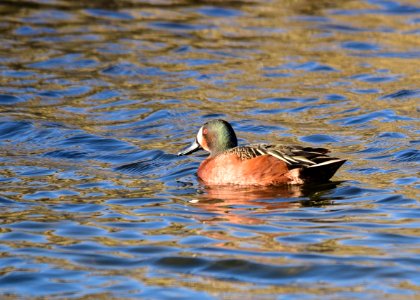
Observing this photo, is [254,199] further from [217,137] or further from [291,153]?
[217,137]

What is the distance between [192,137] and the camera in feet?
39.3

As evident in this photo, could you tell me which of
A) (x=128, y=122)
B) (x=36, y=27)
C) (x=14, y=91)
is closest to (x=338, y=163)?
(x=128, y=122)

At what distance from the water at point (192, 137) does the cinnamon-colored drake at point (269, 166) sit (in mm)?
182

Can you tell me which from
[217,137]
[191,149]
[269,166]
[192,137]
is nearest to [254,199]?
[269,166]

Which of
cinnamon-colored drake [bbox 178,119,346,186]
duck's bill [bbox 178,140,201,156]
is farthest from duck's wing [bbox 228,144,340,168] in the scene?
duck's bill [bbox 178,140,201,156]

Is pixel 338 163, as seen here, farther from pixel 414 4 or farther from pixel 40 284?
pixel 414 4

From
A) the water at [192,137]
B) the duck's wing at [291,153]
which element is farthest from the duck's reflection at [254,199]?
the duck's wing at [291,153]

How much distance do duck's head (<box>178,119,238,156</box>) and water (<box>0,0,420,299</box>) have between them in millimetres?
383

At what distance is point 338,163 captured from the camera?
9.29 meters

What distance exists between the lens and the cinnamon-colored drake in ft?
30.8

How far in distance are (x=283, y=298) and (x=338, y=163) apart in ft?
10.7

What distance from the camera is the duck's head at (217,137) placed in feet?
33.3

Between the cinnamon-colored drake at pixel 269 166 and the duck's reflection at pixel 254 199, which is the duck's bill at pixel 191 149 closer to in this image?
the cinnamon-colored drake at pixel 269 166

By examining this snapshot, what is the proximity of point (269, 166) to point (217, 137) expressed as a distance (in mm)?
849
